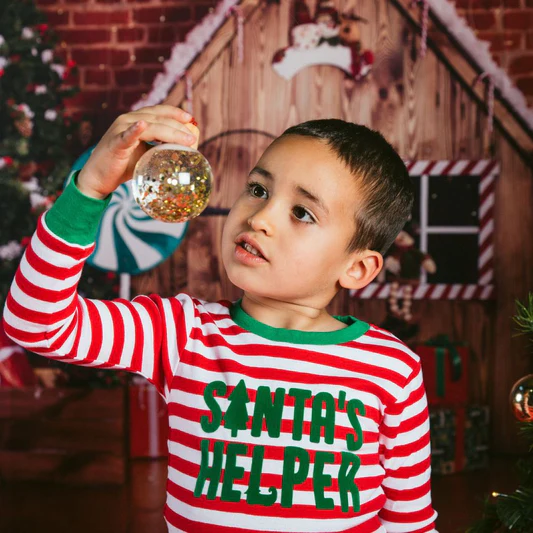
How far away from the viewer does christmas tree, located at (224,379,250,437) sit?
37.7 inches

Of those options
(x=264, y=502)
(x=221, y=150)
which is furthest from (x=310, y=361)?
(x=221, y=150)

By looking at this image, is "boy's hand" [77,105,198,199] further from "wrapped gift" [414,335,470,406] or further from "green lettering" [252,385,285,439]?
"wrapped gift" [414,335,470,406]

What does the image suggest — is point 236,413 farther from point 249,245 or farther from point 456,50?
point 456,50

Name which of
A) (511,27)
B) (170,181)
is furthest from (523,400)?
(511,27)

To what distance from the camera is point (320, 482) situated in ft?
3.13

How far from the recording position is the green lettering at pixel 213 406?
961 millimetres

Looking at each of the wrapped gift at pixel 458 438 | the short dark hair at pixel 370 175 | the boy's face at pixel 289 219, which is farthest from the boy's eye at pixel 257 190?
the wrapped gift at pixel 458 438

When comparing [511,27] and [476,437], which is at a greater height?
[511,27]

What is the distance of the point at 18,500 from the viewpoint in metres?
2.03

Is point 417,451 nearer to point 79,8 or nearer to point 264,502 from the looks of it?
point 264,502

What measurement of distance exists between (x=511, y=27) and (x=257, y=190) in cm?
184

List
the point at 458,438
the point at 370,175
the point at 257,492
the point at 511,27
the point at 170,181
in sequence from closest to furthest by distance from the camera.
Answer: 1. the point at 170,181
2. the point at 257,492
3. the point at 370,175
4. the point at 458,438
5. the point at 511,27

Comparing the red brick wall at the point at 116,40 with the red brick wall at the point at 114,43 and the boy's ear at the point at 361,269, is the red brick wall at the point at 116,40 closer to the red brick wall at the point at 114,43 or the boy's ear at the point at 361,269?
the red brick wall at the point at 114,43

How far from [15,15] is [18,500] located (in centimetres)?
175
